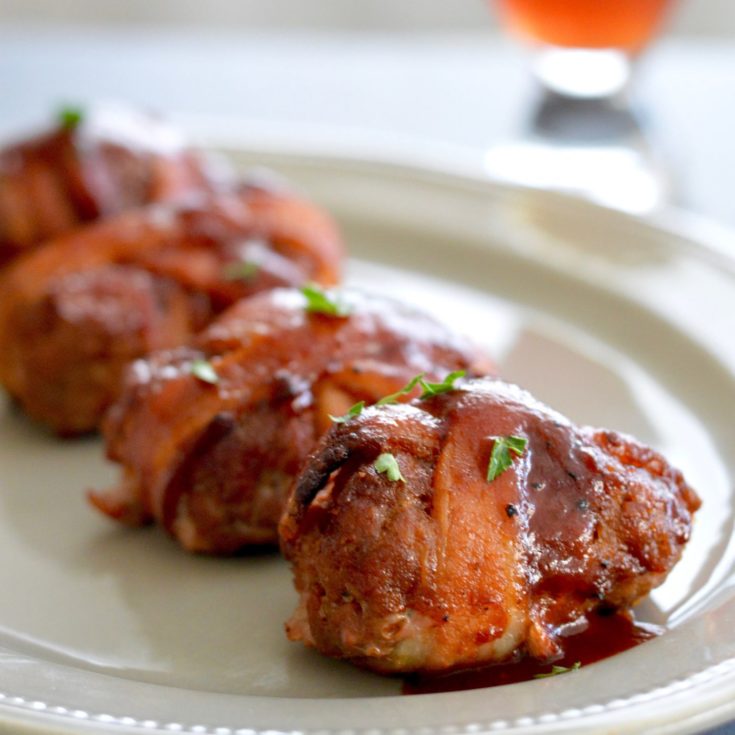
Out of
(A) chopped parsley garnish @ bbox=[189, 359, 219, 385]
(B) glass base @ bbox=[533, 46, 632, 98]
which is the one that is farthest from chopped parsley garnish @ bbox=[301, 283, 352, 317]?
(B) glass base @ bbox=[533, 46, 632, 98]

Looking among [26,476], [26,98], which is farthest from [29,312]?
[26,98]

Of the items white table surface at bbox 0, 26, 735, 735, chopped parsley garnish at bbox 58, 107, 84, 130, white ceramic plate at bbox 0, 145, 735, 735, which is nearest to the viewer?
white ceramic plate at bbox 0, 145, 735, 735

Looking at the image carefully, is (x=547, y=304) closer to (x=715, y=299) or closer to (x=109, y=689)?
(x=715, y=299)

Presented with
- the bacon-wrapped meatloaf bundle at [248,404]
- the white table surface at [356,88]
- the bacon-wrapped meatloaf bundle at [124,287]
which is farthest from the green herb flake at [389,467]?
the white table surface at [356,88]

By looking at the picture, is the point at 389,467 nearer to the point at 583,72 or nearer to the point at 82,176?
the point at 82,176

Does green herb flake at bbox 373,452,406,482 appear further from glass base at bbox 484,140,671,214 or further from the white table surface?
the white table surface

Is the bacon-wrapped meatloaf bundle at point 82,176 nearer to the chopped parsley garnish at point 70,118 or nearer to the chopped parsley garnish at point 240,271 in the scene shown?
the chopped parsley garnish at point 70,118

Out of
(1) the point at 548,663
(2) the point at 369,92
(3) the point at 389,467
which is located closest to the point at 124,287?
(3) the point at 389,467

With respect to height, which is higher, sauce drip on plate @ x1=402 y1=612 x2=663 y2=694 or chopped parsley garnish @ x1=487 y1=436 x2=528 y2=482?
chopped parsley garnish @ x1=487 y1=436 x2=528 y2=482

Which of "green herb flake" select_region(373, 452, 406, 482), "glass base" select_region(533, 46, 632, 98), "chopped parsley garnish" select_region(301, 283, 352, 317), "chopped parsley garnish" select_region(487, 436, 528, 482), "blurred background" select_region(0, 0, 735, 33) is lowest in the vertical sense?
"blurred background" select_region(0, 0, 735, 33)
